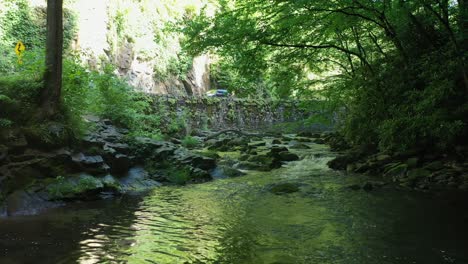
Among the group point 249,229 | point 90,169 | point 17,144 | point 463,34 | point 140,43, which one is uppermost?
point 140,43

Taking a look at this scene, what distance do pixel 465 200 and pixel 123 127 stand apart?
34.1 ft

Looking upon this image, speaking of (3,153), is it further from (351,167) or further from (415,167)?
(415,167)

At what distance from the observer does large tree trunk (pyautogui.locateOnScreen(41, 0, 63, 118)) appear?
26.9ft

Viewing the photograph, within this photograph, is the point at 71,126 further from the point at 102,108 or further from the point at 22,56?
the point at 102,108

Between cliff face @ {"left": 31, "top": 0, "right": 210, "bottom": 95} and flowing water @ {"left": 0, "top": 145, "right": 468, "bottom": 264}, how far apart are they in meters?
14.7

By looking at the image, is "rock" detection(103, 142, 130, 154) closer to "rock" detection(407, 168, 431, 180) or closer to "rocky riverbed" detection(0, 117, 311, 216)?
"rocky riverbed" detection(0, 117, 311, 216)

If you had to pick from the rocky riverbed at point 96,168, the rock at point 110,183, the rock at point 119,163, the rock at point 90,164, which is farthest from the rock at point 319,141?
the rock at point 90,164

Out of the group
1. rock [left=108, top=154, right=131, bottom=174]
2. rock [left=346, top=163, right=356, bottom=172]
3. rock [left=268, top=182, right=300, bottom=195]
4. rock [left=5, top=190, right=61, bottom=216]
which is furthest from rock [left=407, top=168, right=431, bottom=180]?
rock [left=5, top=190, right=61, bottom=216]

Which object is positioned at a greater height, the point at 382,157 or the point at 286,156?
the point at 382,157

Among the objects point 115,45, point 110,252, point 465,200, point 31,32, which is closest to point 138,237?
point 110,252

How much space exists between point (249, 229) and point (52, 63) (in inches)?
225

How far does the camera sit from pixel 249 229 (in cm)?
574

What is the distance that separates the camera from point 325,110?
1482cm

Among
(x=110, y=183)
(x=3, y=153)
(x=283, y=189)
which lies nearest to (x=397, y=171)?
(x=283, y=189)
